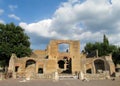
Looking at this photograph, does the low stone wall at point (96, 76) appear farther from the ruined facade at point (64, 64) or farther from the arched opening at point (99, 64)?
the arched opening at point (99, 64)

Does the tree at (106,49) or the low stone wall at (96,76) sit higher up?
the tree at (106,49)

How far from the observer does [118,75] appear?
30.5 m

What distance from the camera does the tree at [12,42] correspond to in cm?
3928

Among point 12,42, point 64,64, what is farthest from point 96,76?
point 12,42

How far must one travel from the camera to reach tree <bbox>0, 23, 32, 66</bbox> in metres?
39.3

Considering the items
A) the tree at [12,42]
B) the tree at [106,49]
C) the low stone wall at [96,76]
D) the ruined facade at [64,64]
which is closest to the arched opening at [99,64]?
the ruined facade at [64,64]

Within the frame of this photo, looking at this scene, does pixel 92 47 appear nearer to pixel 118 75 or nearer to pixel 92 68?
pixel 92 68

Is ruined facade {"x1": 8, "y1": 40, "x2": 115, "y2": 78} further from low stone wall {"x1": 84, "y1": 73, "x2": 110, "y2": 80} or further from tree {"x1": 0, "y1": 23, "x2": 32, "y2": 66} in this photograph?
low stone wall {"x1": 84, "y1": 73, "x2": 110, "y2": 80}

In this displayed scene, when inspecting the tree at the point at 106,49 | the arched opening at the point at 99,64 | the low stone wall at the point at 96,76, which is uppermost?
the tree at the point at 106,49

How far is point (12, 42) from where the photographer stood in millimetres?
40812

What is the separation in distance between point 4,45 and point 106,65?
822 inches

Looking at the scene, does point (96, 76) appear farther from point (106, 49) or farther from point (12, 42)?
point (106, 49)

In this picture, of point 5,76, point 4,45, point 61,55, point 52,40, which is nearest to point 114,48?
point 61,55

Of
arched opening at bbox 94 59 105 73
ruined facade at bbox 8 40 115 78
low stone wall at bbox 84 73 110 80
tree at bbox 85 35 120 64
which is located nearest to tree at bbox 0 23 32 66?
ruined facade at bbox 8 40 115 78
